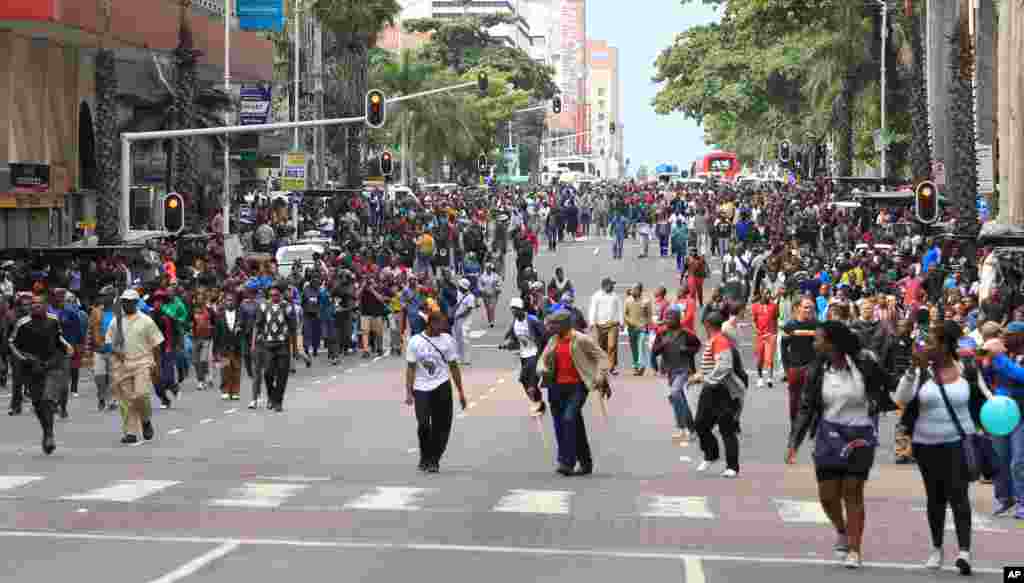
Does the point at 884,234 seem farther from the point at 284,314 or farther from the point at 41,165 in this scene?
the point at 284,314

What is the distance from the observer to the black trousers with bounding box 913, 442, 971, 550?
13648mm

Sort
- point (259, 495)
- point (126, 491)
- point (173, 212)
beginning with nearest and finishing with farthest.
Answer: point (259, 495) < point (126, 491) < point (173, 212)

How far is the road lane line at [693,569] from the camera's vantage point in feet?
43.3

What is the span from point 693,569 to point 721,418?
22.3 feet

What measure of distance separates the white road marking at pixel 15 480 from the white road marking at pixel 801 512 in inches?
284

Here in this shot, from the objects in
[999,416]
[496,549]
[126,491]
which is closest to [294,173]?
[126,491]

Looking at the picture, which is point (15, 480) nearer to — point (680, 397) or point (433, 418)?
point (433, 418)

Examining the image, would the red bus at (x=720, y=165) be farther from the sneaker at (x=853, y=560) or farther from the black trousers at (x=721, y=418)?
the sneaker at (x=853, y=560)

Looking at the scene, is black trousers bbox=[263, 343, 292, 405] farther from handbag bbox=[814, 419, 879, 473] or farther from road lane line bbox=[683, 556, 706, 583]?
handbag bbox=[814, 419, 879, 473]

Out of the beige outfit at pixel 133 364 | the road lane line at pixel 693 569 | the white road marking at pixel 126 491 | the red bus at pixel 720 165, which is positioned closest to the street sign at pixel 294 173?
the beige outfit at pixel 133 364

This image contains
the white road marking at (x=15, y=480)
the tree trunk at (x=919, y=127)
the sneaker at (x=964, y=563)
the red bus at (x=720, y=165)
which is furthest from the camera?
the red bus at (x=720, y=165)

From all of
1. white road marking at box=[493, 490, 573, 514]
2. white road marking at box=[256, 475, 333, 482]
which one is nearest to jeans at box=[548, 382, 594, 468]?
white road marking at box=[493, 490, 573, 514]

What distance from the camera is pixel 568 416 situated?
19.8 meters

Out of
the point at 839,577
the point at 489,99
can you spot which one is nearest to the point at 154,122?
the point at 839,577
